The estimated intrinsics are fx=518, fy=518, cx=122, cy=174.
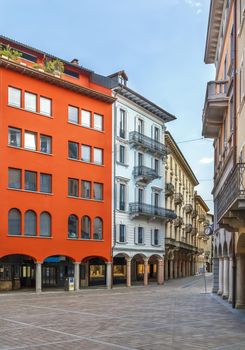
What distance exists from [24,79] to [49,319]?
2280 cm

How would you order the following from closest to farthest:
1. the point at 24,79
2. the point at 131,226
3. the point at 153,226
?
the point at 24,79
the point at 131,226
the point at 153,226

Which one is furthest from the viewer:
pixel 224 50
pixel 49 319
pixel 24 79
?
pixel 24 79

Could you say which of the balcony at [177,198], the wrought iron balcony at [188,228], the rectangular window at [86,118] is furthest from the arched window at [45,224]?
the wrought iron balcony at [188,228]

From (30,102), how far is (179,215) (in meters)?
35.9

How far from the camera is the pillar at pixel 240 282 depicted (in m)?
23.3

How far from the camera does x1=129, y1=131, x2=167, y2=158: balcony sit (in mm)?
47906

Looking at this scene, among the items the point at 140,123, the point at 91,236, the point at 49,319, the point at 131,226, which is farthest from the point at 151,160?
the point at 49,319

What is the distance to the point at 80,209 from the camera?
41031 millimetres

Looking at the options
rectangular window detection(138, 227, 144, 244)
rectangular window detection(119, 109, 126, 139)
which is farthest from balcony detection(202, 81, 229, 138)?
rectangular window detection(138, 227, 144, 244)

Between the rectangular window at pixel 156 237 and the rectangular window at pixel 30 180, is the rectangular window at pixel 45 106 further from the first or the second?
the rectangular window at pixel 156 237

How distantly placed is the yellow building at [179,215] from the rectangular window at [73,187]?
1770cm

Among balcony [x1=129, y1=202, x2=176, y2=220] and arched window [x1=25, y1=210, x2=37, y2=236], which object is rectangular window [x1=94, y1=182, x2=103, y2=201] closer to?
balcony [x1=129, y1=202, x2=176, y2=220]

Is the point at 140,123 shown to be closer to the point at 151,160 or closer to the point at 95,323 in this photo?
the point at 151,160

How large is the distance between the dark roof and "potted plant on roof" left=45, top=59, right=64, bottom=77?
669 cm
